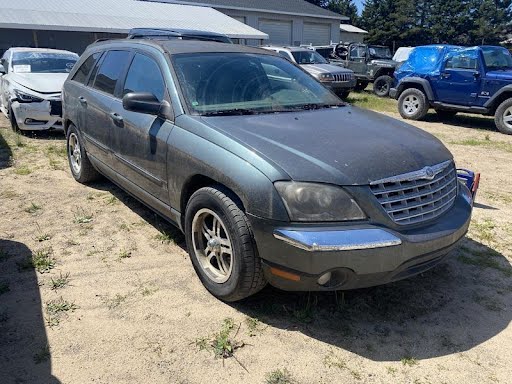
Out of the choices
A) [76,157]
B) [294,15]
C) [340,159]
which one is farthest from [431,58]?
[294,15]

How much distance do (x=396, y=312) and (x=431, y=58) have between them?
10166 millimetres

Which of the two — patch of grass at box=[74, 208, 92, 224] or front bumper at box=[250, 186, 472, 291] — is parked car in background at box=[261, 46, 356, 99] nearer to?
patch of grass at box=[74, 208, 92, 224]

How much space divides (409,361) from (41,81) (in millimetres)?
8473

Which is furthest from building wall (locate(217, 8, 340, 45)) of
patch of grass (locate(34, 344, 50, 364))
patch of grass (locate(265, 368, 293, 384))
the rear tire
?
patch of grass (locate(265, 368, 293, 384))

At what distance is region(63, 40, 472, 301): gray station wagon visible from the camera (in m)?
2.66

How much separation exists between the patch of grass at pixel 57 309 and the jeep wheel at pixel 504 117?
10.2 m

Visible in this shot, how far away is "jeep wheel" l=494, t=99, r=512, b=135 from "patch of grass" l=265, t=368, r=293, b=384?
32.1ft

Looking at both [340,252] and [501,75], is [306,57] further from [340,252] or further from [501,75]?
[340,252]

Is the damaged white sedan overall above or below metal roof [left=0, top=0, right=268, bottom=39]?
below

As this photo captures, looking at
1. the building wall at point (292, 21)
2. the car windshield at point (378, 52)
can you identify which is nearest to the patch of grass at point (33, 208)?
the car windshield at point (378, 52)

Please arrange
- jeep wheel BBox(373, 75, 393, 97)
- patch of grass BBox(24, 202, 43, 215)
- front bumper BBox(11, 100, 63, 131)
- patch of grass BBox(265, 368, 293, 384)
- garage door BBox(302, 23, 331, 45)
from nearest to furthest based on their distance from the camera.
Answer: patch of grass BBox(265, 368, 293, 384) < patch of grass BBox(24, 202, 43, 215) < front bumper BBox(11, 100, 63, 131) < jeep wheel BBox(373, 75, 393, 97) < garage door BBox(302, 23, 331, 45)

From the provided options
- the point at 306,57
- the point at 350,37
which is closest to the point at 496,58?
the point at 306,57

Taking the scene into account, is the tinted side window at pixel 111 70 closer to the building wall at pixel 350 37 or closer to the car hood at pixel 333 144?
the car hood at pixel 333 144

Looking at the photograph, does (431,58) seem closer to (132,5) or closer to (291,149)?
(291,149)
